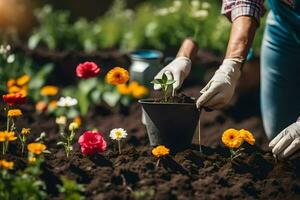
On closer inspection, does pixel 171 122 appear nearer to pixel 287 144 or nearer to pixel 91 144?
pixel 91 144

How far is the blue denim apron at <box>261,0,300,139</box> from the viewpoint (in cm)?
308

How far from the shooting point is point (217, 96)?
2512mm

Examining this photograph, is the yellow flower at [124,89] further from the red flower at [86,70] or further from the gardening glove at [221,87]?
the gardening glove at [221,87]

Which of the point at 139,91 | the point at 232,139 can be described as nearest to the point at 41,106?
the point at 139,91

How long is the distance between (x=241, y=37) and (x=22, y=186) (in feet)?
4.48

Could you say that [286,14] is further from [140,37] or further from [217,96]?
[140,37]

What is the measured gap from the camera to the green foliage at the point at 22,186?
1.94 metres

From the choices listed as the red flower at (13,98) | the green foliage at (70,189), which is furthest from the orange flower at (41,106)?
the green foliage at (70,189)

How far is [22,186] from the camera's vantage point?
6.33ft

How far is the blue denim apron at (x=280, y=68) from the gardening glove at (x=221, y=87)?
0.57m

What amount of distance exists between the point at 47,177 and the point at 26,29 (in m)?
4.98

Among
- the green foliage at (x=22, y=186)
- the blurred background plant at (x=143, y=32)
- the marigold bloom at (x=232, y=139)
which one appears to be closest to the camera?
the green foliage at (x=22, y=186)

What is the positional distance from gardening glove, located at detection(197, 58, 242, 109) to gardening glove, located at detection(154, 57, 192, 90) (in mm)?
200

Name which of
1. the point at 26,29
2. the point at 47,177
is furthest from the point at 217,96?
the point at 26,29
